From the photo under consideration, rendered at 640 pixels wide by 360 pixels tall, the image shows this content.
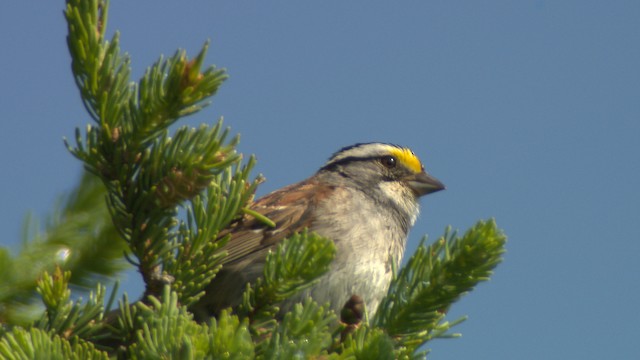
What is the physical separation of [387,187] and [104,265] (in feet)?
8.47

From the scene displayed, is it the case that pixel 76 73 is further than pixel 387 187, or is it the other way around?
pixel 387 187

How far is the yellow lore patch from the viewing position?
5141mm

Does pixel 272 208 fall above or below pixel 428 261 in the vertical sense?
above

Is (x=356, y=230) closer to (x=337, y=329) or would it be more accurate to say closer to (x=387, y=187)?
(x=387, y=187)

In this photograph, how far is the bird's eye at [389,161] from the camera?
203 inches

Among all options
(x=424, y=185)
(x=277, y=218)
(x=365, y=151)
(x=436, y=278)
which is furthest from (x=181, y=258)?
(x=365, y=151)

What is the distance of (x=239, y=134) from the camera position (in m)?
1.94

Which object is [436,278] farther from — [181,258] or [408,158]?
[408,158]

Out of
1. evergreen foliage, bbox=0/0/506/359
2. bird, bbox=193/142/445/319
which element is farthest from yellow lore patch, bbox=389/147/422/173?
evergreen foliage, bbox=0/0/506/359

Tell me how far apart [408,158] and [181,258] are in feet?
10.7

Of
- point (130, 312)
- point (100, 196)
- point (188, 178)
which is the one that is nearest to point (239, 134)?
point (188, 178)

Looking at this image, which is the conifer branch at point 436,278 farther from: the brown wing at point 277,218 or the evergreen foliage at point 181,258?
the brown wing at point 277,218

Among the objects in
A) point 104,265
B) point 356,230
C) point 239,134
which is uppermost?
point 356,230

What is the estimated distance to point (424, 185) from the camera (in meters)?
5.02
